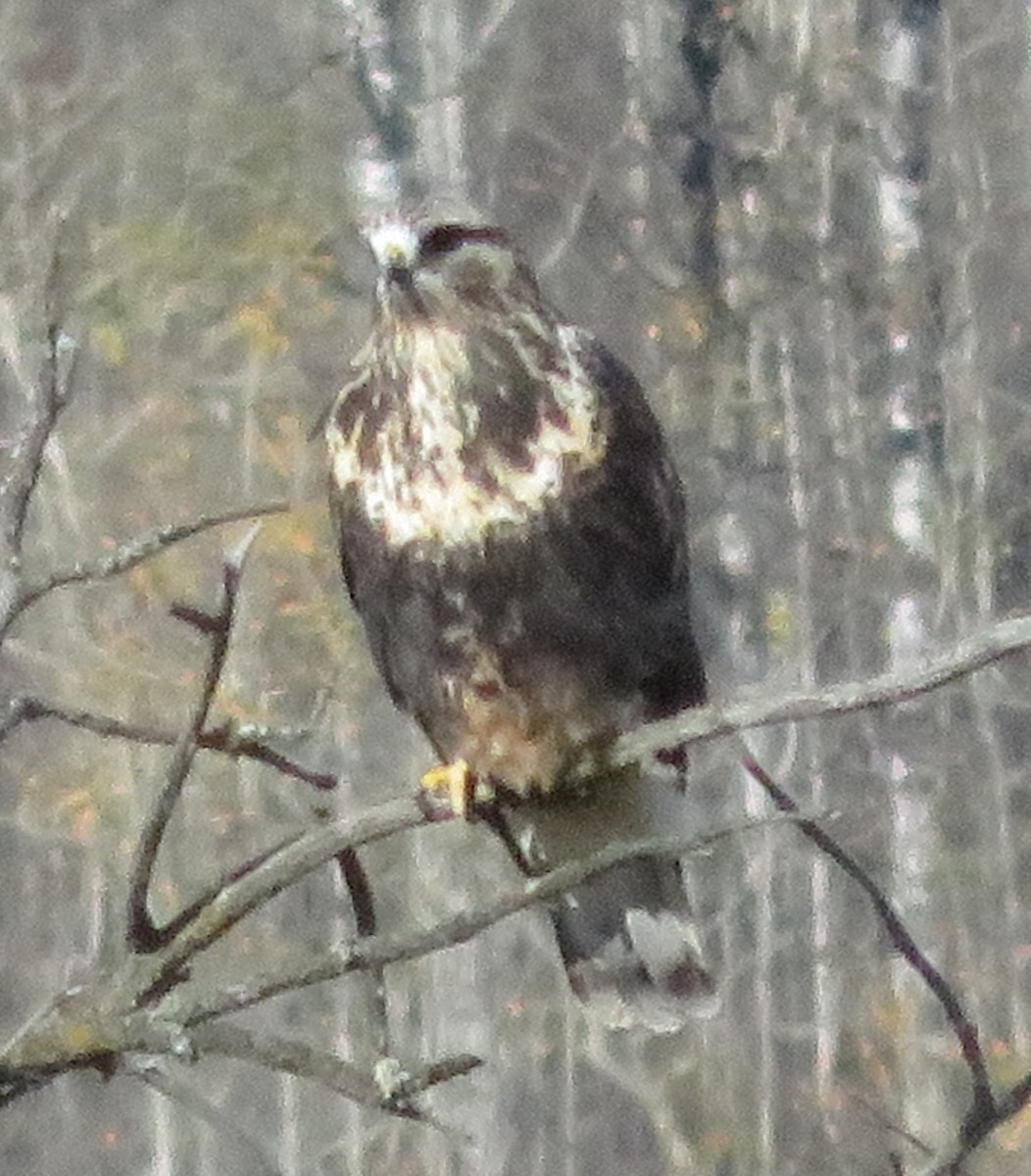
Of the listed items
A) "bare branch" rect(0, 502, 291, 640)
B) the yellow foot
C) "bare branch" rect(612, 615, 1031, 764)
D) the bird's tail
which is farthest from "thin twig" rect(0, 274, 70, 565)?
the bird's tail

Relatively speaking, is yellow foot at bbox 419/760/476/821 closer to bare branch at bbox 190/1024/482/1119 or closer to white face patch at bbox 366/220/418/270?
white face patch at bbox 366/220/418/270

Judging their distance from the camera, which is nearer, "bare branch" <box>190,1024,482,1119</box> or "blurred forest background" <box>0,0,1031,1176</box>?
"bare branch" <box>190,1024,482,1119</box>

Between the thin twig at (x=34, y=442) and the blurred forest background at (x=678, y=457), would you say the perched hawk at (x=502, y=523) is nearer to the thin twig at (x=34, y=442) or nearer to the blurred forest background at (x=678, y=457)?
the thin twig at (x=34, y=442)

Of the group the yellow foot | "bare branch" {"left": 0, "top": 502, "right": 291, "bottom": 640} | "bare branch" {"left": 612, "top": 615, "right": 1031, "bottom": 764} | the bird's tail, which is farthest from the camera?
the bird's tail

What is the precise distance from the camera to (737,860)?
3844 millimetres

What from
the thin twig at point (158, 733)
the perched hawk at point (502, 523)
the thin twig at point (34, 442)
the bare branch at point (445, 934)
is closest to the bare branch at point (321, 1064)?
the bare branch at point (445, 934)

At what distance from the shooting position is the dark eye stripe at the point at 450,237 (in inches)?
53.1

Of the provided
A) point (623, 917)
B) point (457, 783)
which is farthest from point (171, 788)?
point (623, 917)

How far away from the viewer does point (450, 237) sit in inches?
53.9

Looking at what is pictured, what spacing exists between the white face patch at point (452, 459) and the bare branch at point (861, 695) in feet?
1.23

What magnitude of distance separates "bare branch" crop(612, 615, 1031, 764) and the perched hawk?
0.38 metres

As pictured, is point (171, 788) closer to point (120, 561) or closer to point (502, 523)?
point (120, 561)

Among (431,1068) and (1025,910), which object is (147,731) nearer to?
(431,1068)

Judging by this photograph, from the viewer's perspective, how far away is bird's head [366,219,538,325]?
1.34 meters
